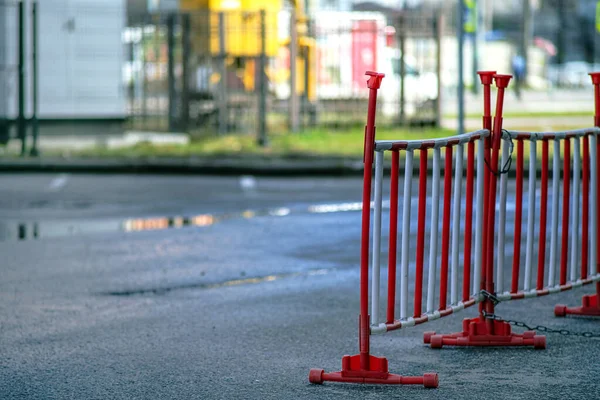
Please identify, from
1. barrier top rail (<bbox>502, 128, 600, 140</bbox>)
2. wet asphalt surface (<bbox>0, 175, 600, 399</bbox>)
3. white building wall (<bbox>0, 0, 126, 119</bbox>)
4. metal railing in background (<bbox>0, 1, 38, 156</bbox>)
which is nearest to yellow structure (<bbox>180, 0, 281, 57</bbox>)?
white building wall (<bbox>0, 0, 126, 119</bbox>)

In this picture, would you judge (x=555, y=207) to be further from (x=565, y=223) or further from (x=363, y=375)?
(x=363, y=375)

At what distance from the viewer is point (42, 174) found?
62.0 ft

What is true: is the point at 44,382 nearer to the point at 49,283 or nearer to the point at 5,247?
the point at 49,283

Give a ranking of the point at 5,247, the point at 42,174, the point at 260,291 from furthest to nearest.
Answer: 1. the point at 42,174
2. the point at 5,247
3. the point at 260,291

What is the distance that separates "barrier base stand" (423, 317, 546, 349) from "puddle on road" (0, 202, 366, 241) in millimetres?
5759

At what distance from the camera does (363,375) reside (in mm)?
5941

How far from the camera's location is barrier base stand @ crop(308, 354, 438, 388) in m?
5.90

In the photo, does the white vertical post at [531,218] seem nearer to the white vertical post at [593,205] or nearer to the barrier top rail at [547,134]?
the barrier top rail at [547,134]

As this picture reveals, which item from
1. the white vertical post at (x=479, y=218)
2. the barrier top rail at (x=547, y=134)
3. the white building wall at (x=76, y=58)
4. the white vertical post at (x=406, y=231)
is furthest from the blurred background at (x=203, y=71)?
the white vertical post at (x=406, y=231)

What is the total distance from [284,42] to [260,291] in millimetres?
17025

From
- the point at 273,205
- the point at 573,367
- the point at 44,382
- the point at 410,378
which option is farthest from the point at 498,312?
the point at 273,205

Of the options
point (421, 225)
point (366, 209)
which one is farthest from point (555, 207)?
point (366, 209)

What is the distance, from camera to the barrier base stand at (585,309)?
25.2ft

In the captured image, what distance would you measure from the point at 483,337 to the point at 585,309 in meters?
1.16
